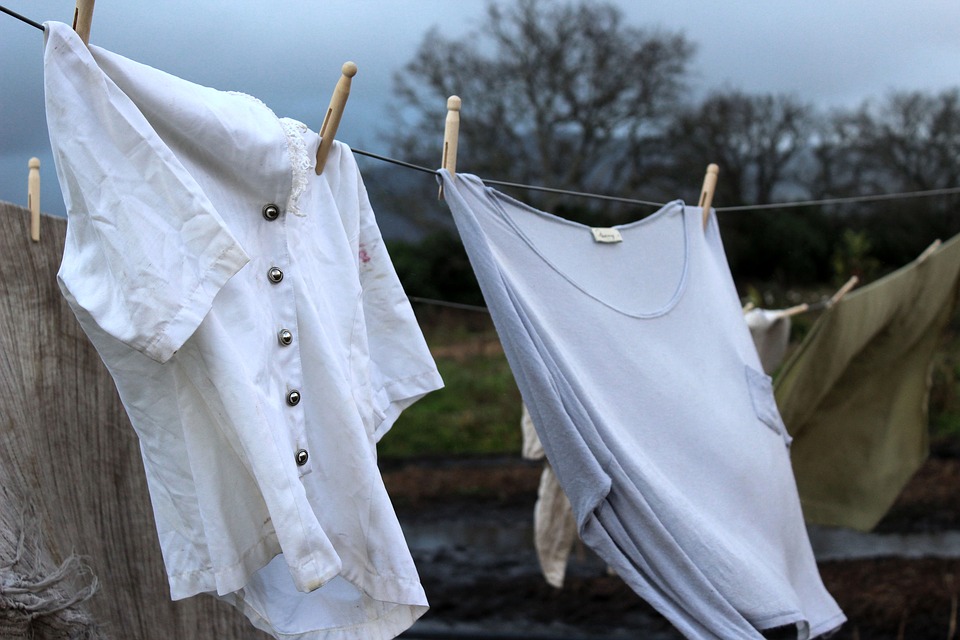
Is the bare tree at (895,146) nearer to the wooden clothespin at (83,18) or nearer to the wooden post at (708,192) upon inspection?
the wooden post at (708,192)

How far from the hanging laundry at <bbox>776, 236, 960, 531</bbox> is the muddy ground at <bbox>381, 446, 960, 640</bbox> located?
0.71m

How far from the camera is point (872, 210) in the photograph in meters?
8.67

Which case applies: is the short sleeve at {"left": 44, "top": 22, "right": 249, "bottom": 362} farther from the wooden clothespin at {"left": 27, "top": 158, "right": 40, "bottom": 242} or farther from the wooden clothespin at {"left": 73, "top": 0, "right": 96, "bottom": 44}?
the wooden clothespin at {"left": 27, "top": 158, "right": 40, "bottom": 242}

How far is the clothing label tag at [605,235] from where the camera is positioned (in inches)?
76.9

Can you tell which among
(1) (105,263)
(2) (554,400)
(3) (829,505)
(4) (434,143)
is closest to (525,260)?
(2) (554,400)

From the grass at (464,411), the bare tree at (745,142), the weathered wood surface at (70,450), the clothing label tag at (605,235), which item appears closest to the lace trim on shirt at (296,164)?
the weathered wood surface at (70,450)

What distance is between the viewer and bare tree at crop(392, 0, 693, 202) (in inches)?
342

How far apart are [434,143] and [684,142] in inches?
89.7

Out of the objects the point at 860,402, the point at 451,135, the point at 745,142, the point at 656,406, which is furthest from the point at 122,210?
the point at 745,142

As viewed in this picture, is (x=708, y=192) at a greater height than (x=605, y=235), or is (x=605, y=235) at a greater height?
(x=708, y=192)

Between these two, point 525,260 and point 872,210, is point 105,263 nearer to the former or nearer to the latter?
point 525,260

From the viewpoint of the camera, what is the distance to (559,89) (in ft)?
29.3

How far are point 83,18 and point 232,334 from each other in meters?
0.41

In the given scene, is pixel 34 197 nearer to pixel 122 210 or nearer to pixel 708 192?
pixel 122 210
